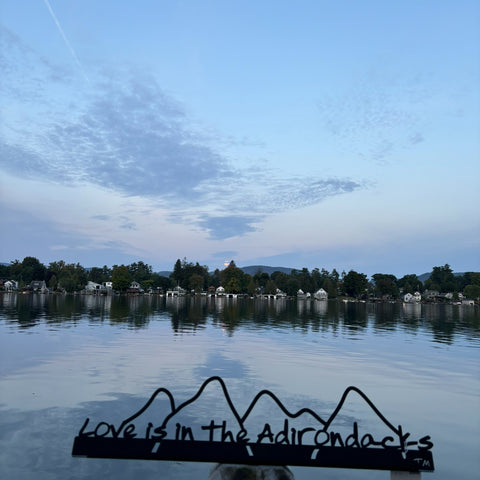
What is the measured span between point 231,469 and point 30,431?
9777 millimetres

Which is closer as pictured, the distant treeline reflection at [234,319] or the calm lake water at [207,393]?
the calm lake water at [207,393]

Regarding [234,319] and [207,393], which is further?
[234,319]

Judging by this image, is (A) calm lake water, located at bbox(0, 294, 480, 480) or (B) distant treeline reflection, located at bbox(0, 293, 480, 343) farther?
(B) distant treeline reflection, located at bbox(0, 293, 480, 343)

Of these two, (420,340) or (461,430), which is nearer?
(461,430)

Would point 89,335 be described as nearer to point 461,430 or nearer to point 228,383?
point 228,383

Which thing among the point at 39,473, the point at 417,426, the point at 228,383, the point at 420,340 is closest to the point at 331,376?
the point at 228,383

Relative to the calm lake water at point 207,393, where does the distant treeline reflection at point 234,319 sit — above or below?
below

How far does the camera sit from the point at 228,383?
790 inches

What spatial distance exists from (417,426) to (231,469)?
38.6 feet

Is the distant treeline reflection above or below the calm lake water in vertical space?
below

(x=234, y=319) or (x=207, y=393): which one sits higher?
(x=207, y=393)

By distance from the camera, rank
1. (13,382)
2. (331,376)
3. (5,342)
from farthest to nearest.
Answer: (5,342) → (331,376) → (13,382)

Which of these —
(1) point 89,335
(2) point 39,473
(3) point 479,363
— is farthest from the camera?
(1) point 89,335

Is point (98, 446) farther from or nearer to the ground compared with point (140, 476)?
farther from the ground
